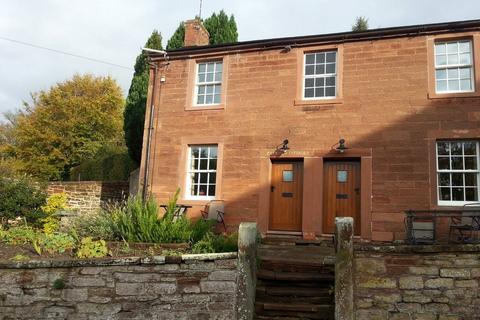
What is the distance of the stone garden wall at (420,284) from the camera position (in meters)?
6.39

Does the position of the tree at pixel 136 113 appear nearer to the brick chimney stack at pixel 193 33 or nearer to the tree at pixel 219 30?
the tree at pixel 219 30

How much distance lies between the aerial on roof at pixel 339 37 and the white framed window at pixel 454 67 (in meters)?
0.40

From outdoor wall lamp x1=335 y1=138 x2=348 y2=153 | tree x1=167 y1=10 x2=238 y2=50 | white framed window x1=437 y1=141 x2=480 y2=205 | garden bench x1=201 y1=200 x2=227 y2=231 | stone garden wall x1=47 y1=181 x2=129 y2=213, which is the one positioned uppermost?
tree x1=167 y1=10 x2=238 y2=50

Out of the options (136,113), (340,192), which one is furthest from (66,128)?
(340,192)

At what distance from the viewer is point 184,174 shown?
488 inches

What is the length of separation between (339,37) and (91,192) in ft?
32.9

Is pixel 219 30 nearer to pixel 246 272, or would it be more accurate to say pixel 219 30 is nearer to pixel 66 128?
pixel 66 128

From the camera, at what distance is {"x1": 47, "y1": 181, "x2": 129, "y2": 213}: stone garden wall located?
52.4 ft

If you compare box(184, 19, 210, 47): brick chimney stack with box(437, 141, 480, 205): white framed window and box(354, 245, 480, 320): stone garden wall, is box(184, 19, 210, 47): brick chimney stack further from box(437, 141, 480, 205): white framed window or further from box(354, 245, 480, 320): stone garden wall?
box(354, 245, 480, 320): stone garden wall

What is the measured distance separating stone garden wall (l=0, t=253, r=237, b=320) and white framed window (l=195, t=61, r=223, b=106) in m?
6.75

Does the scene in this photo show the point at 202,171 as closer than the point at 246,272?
No

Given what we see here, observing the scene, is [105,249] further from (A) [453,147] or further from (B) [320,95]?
(A) [453,147]

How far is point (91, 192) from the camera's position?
16.1 metres

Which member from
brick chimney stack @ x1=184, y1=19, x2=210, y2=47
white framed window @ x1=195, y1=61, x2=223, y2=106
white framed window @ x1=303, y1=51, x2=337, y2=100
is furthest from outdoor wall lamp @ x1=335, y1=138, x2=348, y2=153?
brick chimney stack @ x1=184, y1=19, x2=210, y2=47
